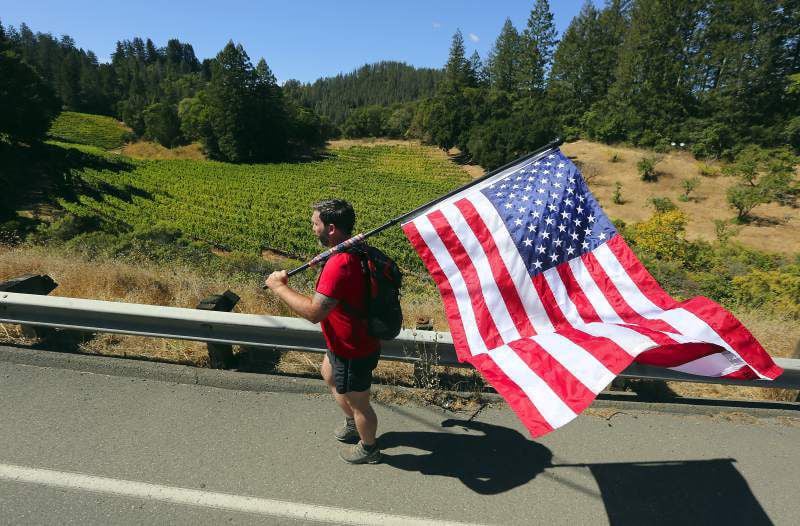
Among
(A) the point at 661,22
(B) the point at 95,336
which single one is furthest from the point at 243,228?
(A) the point at 661,22

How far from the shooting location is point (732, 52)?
148ft

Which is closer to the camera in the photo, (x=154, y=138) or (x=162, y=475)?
(x=162, y=475)

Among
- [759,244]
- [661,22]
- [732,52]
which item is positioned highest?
[661,22]

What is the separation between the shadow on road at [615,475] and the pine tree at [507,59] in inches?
2881

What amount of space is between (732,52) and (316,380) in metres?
57.9

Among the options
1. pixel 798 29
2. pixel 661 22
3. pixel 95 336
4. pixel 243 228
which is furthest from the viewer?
pixel 661 22

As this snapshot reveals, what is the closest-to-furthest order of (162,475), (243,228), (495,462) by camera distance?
(162,475) → (495,462) → (243,228)

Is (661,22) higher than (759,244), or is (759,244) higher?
(661,22)

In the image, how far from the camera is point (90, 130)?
79062 millimetres

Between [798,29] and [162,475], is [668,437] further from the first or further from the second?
[798,29]

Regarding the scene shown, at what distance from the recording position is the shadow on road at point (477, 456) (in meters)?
Answer: 2.93

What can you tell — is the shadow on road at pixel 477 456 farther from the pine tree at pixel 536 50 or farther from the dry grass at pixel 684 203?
the pine tree at pixel 536 50

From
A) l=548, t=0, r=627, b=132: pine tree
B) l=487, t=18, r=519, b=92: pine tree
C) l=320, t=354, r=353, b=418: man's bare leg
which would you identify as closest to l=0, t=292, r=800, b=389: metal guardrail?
l=320, t=354, r=353, b=418: man's bare leg

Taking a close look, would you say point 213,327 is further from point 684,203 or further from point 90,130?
point 90,130
